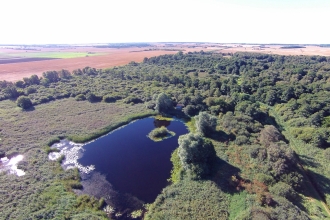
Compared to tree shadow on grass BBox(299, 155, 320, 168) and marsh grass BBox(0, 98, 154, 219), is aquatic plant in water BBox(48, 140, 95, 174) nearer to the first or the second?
marsh grass BBox(0, 98, 154, 219)

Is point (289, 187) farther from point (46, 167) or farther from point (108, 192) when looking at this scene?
point (46, 167)

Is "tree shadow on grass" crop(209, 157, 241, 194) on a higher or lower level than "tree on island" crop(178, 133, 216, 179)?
lower

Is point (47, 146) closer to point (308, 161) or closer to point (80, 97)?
point (80, 97)

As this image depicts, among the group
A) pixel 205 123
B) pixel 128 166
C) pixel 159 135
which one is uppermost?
pixel 205 123

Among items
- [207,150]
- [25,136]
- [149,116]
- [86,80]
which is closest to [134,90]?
[149,116]

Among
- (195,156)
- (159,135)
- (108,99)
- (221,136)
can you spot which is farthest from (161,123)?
(108,99)

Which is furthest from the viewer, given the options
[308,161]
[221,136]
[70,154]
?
[221,136]

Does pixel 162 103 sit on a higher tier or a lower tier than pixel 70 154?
higher

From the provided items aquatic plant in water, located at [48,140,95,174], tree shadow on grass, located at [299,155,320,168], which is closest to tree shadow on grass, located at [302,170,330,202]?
tree shadow on grass, located at [299,155,320,168]

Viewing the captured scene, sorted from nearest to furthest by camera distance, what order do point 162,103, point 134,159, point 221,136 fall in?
point 134,159, point 221,136, point 162,103
